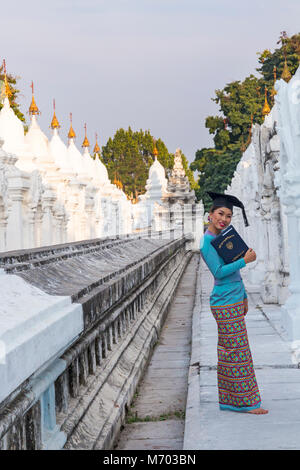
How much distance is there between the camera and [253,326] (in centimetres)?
772

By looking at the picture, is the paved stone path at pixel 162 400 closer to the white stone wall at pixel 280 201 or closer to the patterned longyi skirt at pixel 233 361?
the patterned longyi skirt at pixel 233 361

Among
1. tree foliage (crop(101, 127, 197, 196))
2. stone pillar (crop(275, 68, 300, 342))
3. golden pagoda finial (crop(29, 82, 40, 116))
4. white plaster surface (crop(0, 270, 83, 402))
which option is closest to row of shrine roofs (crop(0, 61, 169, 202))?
golden pagoda finial (crop(29, 82, 40, 116))

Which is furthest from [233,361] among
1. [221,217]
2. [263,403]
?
[221,217]

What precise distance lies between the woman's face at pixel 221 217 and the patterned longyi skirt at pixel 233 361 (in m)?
0.56

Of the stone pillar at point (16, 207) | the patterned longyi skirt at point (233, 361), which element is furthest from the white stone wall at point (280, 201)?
the stone pillar at point (16, 207)

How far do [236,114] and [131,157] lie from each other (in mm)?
27435

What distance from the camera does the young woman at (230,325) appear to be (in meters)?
4.19

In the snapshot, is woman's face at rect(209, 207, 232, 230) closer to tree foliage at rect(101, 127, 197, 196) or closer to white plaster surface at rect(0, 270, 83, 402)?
white plaster surface at rect(0, 270, 83, 402)

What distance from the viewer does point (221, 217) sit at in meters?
4.39

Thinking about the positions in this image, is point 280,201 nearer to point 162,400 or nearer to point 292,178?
point 292,178

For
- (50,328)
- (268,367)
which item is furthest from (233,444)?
(268,367)
